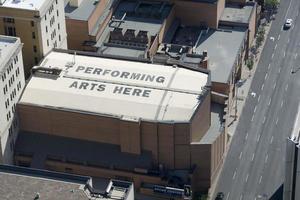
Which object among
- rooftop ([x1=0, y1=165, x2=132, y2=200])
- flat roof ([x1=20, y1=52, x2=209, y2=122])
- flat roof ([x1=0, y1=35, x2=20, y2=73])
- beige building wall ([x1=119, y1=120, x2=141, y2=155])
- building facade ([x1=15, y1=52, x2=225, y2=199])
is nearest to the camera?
rooftop ([x1=0, y1=165, x2=132, y2=200])

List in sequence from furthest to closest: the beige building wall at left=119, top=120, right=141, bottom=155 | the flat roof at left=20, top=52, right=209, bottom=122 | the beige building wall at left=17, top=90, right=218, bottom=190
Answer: the flat roof at left=20, top=52, right=209, bottom=122
the beige building wall at left=17, top=90, right=218, bottom=190
the beige building wall at left=119, top=120, right=141, bottom=155

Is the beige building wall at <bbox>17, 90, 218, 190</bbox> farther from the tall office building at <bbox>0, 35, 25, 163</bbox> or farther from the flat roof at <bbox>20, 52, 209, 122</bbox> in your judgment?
the tall office building at <bbox>0, 35, 25, 163</bbox>

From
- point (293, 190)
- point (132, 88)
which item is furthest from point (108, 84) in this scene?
point (293, 190)

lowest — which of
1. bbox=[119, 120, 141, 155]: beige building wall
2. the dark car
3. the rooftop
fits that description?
the rooftop

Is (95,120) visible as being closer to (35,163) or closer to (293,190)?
(35,163)

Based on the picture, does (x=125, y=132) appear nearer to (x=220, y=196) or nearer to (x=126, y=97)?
(x=126, y=97)

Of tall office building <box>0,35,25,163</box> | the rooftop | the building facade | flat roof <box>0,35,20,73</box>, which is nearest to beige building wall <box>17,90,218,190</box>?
the building facade
